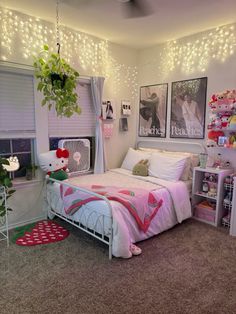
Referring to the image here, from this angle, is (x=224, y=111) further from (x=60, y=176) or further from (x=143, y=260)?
(x=60, y=176)

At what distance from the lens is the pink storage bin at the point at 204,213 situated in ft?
10.3

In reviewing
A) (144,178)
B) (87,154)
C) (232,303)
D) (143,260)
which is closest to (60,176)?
(87,154)

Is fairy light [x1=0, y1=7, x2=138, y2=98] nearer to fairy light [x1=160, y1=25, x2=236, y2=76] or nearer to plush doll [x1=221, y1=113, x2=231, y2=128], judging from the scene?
fairy light [x1=160, y1=25, x2=236, y2=76]

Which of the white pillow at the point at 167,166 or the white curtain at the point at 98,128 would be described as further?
the white curtain at the point at 98,128

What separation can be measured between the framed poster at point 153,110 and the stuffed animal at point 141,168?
2.19 feet

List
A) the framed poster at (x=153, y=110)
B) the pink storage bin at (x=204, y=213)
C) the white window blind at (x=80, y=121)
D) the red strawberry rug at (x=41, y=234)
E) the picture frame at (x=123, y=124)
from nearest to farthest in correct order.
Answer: the red strawberry rug at (x=41, y=234) < the pink storage bin at (x=204, y=213) < the white window blind at (x=80, y=121) < the framed poster at (x=153, y=110) < the picture frame at (x=123, y=124)

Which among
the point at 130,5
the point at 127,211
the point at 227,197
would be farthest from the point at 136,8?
the point at 227,197

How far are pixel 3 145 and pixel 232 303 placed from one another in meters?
2.82

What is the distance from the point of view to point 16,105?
9.45 feet

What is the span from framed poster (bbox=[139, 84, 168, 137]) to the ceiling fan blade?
1.30 m

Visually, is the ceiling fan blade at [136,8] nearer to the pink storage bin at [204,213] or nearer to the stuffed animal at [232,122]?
the stuffed animal at [232,122]

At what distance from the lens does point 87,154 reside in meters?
3.67

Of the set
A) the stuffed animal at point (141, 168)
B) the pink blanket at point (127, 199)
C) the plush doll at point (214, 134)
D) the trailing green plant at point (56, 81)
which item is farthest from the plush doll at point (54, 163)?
the plush doll at point (214, 134)

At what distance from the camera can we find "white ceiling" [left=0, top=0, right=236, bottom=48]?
252cm
